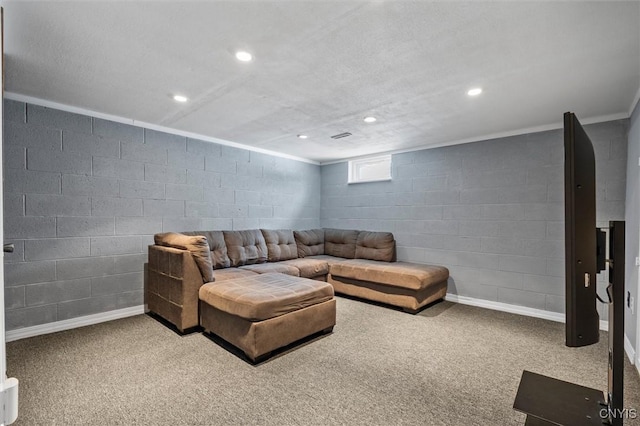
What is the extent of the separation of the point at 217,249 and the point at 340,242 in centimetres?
221

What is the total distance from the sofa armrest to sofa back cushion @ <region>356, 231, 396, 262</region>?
8.87ft

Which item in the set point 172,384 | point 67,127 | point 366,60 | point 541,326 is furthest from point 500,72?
point 67,127

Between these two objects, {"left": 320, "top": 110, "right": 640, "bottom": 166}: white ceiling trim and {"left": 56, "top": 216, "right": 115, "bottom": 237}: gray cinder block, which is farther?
{"left": 320, "top": 110, "right": 640, "bottom": 166}: white ceiling trim

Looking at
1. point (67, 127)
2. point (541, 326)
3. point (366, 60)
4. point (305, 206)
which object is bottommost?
point (541, 326)

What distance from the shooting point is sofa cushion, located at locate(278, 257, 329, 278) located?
4344 millimetres

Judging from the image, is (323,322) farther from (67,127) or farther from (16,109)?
(16,109)

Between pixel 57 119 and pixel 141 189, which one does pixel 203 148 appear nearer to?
pixel 141 189

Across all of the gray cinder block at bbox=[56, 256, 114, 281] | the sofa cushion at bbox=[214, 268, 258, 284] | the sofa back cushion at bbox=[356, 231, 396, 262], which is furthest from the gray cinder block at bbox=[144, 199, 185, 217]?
the sofa back cushion at bbox=[356, 231, 396, 262]

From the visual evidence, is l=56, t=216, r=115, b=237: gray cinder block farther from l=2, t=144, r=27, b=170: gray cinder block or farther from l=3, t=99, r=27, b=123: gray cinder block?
l=3, t=99, r=27, b=123: gray cinder block

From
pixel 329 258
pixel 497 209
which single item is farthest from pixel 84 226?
pixel 497 209

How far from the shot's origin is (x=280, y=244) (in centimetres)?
490

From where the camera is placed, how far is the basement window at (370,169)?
532cm

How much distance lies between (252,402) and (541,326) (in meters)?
3.19

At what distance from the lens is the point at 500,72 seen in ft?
7.68
